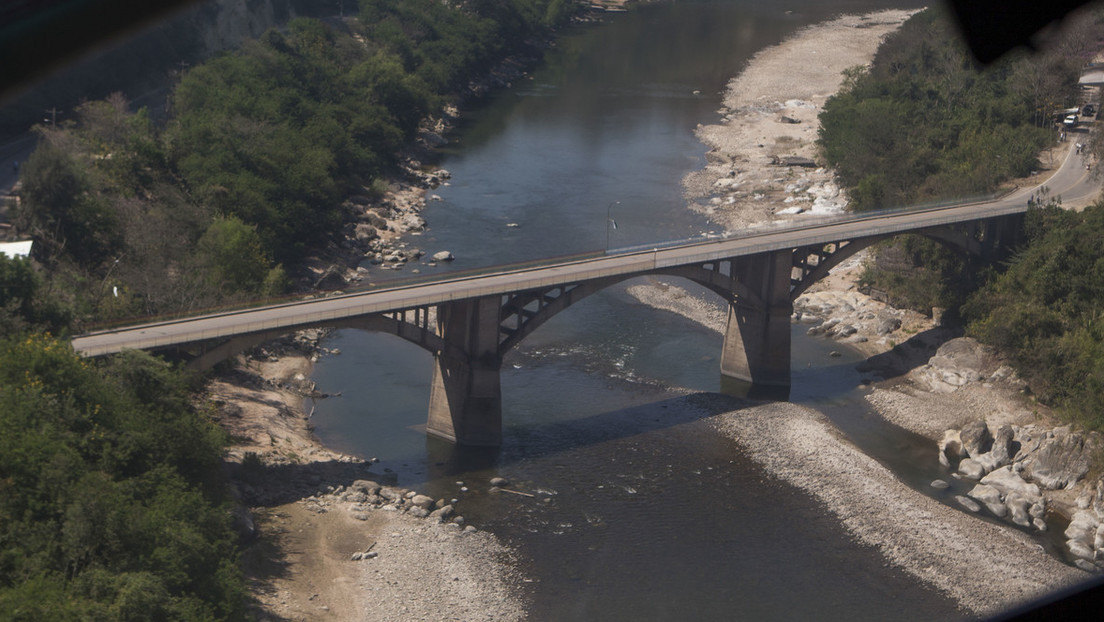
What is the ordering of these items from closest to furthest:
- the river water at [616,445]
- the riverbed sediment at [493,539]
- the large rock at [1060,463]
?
the riverbed sediment at [493,539]
the river water at [616,445]
the large rock at [1060,463]

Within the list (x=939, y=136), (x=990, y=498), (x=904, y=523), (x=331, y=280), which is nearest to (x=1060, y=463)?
(x=990, y=498)

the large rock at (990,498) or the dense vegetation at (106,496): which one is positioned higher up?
the dense vegetation at (106,496)

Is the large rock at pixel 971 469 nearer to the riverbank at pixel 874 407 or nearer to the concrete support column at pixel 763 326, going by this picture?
the riverbank at pixel 874 407

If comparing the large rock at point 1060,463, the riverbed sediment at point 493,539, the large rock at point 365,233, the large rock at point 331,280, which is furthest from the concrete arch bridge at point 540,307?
the large rock at point 365,233

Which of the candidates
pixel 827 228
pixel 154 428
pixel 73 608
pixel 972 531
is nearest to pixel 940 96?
pixel 827 228

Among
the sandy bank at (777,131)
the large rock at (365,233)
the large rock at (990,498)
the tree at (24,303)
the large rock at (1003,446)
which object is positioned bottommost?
the large rock at (990,498)

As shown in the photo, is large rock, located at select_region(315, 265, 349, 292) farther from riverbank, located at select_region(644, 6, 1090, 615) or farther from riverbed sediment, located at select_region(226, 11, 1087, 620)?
riverbank, located at select_region(644, 6, 1090, 615)

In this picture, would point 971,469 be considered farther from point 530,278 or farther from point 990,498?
point 530,278
